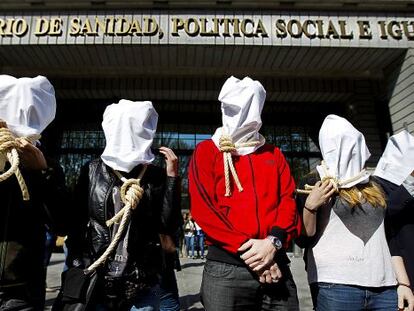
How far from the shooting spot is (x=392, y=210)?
7.59 feet

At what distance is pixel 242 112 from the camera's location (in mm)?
2076

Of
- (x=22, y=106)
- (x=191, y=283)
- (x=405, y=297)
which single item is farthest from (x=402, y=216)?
(x=191, y=283)

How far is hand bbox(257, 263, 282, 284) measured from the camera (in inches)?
68.7

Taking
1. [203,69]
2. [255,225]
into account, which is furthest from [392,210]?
[203,69]

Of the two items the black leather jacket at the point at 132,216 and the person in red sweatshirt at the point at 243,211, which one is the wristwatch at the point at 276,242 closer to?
the person in red sweatshirt at the point at 243,211

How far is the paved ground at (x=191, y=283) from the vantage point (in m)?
4.71

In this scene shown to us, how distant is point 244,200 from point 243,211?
66 millimetres

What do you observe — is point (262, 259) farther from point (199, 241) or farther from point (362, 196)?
point (199, 241)

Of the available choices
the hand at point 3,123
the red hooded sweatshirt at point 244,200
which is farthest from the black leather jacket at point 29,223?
the red hooded sweatshirt at point 244,200

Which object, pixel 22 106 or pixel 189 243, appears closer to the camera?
pixel 22 106

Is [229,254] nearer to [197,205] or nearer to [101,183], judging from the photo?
[197,205]

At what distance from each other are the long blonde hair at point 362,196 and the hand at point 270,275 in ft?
2.36

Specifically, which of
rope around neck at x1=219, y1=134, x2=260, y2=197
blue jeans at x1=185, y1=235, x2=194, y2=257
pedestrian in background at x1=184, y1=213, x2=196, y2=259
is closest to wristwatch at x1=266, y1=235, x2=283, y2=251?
rope around neck at x1=219, y1=134, x2=260, y2=197

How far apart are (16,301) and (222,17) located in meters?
7.64
